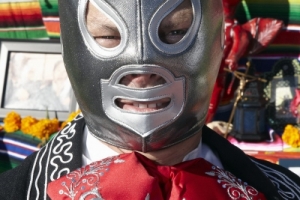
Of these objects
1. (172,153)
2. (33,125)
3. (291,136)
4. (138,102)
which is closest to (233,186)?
(172,153)

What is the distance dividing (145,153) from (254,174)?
24cm

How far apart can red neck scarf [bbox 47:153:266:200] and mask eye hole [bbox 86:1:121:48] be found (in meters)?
0.19

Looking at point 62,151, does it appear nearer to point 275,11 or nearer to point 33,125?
point 33,125

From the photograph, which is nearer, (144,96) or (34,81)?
(144,96)

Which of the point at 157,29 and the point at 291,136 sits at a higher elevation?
the point at 157,29

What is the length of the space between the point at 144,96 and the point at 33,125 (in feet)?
4.80

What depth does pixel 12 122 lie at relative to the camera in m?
2.31

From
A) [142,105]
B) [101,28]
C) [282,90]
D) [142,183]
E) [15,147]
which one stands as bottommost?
[15,147]

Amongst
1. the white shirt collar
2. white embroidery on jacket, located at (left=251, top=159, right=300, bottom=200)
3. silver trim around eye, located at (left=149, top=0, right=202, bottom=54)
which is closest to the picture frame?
white embroidery on jacket, located at (left=251, top=159, right=300, bottom=200)

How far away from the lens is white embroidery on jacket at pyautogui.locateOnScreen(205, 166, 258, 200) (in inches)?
37.2

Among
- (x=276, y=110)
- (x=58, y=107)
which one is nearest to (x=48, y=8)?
(x=58, y=107)

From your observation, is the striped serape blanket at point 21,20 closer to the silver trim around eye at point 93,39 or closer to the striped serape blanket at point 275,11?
the striped serape blanket at point 275,11

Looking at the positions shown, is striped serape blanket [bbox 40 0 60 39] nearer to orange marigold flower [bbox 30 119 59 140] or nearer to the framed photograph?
the framed photograph

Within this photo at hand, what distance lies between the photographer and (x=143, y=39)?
872mm
